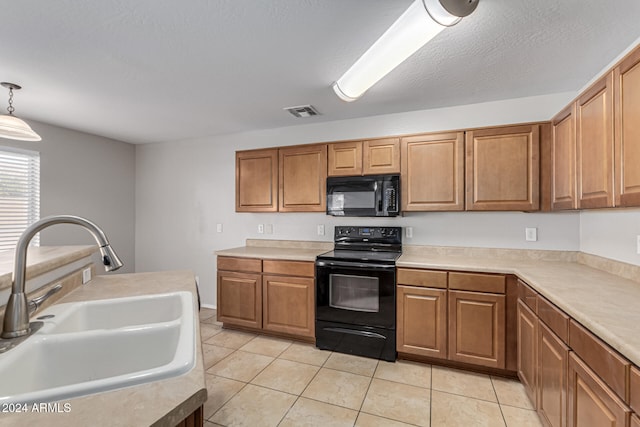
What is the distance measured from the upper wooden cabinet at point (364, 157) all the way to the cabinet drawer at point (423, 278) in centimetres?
95

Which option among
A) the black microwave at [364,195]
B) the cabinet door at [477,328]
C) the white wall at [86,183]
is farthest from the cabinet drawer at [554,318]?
the white wall at [86,183]

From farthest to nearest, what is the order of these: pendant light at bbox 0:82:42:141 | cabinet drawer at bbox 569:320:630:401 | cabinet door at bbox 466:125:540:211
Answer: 1. cabinet door at bbox 466:125:540:211
2. pendant light at bbox 0:82:42:141
3. cabinet drawer at bbox 569:320:630:401

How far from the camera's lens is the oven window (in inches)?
104

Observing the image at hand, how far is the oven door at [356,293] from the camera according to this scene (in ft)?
8.46

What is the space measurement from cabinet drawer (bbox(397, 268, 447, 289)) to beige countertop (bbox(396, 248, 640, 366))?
0.16 ft

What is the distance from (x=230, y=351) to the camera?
282cm

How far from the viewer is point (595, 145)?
1741 mm

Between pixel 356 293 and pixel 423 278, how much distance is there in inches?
23.7

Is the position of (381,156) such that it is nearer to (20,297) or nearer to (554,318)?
(554,318)

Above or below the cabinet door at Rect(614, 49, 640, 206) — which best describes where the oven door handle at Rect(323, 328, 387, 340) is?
Answer: below

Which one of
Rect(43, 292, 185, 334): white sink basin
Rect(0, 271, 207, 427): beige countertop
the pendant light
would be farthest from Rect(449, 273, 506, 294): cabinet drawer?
the pendant light

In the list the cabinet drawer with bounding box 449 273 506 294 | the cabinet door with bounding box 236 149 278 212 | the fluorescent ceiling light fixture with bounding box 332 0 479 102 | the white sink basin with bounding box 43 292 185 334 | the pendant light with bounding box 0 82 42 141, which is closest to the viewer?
the white sink basin with bounding box 43 292 185 334

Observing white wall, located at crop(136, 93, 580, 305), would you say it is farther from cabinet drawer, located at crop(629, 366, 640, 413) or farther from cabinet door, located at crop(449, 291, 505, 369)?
cabinet drawer, located at crop(629, 366, 640, 413)

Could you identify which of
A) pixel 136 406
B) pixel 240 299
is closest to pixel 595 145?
pixel 136 406
